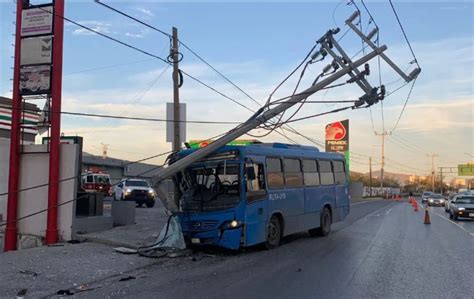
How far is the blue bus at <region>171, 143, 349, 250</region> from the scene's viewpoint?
13.2m

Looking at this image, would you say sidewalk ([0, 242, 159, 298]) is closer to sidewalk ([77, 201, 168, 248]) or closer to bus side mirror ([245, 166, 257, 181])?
sidewalk ([77, 201, 168, 248])

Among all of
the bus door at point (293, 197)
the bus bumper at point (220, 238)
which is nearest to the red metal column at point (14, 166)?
the bus bumper at point (220, 238)

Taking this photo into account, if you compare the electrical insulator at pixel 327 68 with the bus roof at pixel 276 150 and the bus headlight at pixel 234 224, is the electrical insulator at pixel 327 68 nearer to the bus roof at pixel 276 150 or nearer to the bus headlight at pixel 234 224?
the bus roof at pixel 276 150

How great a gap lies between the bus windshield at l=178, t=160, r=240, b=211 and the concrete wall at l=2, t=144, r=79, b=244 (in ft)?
11.0

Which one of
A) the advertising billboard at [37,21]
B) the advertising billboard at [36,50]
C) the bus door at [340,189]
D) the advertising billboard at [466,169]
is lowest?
the bus door at [340,189]

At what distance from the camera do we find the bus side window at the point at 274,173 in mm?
14633

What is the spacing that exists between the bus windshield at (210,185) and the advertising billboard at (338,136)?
5526cm

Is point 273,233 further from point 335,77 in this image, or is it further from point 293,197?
point 335,77

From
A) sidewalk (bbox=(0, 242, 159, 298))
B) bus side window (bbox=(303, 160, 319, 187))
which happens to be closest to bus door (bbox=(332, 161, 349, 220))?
bus side window (bbox=(303, 160, 319, 187))

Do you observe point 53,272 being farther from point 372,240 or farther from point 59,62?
point 372,240

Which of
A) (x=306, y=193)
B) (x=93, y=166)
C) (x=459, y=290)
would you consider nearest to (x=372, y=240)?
(x=306, y=193)

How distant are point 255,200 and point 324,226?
17.5 ft

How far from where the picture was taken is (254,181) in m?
13.8

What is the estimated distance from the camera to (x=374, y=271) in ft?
34.6
